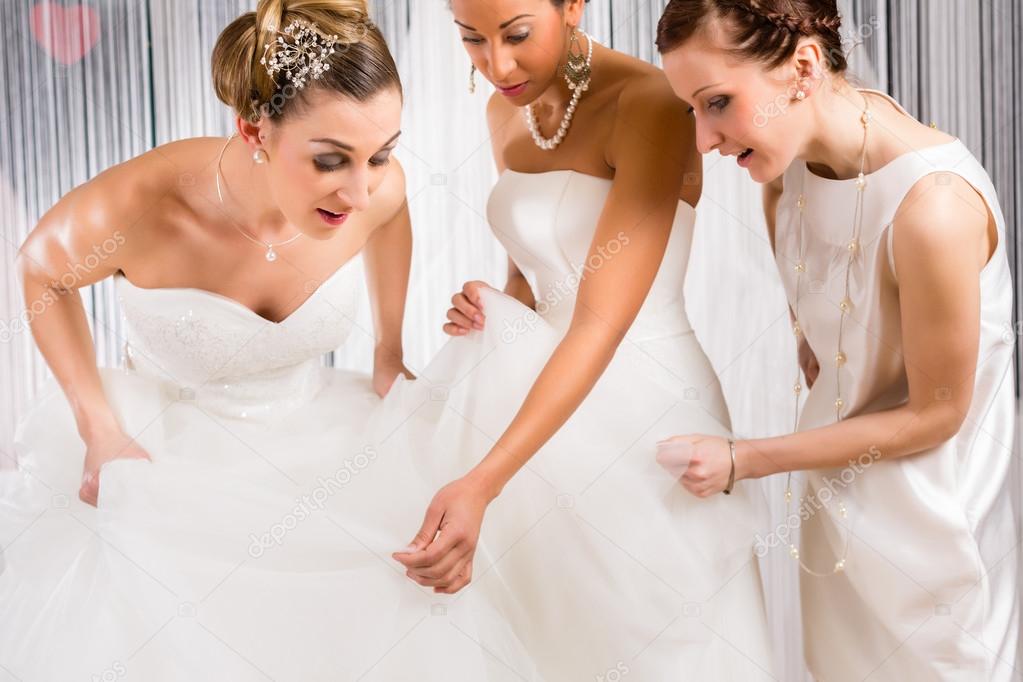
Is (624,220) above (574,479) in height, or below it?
above

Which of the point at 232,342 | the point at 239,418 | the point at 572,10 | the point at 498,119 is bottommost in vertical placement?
the point at 239,418

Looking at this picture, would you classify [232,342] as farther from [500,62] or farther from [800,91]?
[800,91]

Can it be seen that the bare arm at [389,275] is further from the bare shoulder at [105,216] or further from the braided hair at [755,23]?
the braided hair at [755,23]

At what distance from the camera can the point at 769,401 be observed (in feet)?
5.70

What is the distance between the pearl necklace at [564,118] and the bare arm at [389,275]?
0.75 feet

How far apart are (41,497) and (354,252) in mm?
559

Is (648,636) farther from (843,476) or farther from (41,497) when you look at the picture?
(41,497)

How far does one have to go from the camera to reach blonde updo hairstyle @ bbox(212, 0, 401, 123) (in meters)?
1.21

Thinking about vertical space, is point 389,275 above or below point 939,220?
below

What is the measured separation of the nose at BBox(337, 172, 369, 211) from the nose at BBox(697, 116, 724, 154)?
41cm

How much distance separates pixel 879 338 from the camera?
1.22 meters

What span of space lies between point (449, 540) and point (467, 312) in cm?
38

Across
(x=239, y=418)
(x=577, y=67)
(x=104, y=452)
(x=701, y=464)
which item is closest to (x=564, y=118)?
(x=577, y=67)

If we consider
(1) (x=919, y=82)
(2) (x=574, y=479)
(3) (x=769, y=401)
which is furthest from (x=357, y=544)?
(1) (x=919, y=82)
